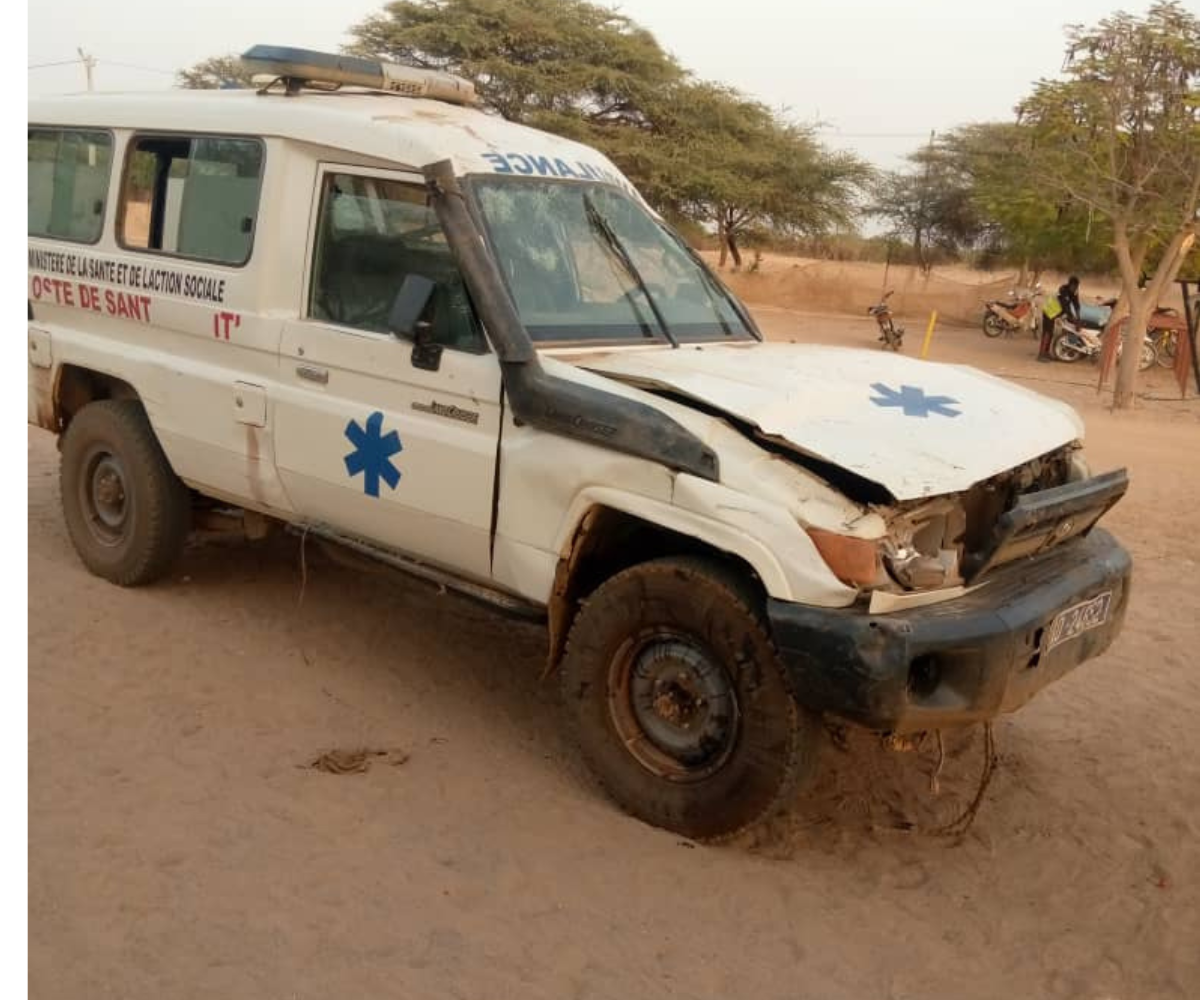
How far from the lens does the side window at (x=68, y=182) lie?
5691 mm

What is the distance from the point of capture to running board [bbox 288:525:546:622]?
4.24m

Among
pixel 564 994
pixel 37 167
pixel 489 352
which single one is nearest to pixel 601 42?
pixel 37 167

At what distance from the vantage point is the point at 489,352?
13.5ft

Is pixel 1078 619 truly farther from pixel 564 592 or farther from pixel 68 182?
pixel 68 182

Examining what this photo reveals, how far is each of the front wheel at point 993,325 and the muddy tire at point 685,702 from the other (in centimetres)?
2474

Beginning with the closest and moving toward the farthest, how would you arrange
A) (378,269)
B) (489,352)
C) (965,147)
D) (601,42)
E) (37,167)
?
(489,352) < (378,269) < (37,167) < (601,42) < (965,147)

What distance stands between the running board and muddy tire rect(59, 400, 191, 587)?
968 millimetres

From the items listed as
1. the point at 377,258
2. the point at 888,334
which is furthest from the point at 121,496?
the point at 888,334

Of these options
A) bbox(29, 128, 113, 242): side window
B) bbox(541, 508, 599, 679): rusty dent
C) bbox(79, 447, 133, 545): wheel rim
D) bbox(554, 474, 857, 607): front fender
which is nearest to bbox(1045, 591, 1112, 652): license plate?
bbox(554, 474, 857, 607): front fender

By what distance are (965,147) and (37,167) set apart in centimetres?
3732

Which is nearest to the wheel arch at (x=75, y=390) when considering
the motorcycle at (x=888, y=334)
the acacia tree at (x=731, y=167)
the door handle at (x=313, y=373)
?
the door handle at (x=313, y=373)

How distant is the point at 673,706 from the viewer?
3.87m

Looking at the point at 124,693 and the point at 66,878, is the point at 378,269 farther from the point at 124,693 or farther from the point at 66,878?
the point at 66,878

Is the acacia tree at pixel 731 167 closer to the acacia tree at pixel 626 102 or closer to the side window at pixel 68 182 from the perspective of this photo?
the acacia tree at pixel 626 102
